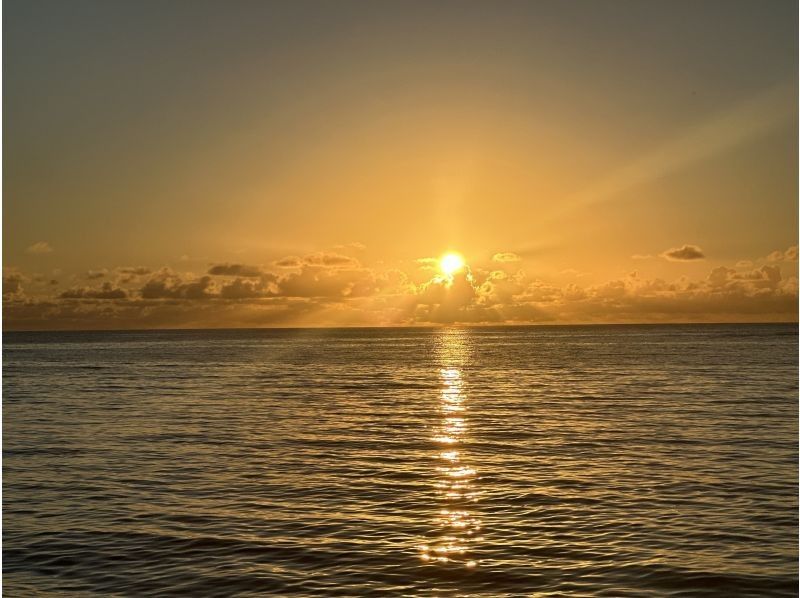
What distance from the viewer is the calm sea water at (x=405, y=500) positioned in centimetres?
1742

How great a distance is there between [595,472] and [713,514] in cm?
651

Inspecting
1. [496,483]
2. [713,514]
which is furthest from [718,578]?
[496,483]

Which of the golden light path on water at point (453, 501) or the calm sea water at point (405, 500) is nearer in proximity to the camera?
the calm sea water at point (405, 500)

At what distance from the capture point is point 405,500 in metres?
24.0

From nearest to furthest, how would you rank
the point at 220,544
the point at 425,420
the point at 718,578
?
the point at 718,578, the point at 220,544, the point at 425,420

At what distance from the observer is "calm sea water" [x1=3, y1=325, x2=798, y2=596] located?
1742 cm

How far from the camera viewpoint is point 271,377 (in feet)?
289

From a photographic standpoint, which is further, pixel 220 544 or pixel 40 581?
pixel 220 544

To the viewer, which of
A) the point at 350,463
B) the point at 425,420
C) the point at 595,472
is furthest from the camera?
the point at 425,420

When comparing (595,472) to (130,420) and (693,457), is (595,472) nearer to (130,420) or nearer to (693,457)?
(693,457)

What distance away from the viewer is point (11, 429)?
140 ft

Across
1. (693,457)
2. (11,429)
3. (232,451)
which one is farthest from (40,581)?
(11,429)

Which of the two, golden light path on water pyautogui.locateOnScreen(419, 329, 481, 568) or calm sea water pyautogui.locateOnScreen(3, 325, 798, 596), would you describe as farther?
golden light path on water pyautogui.locateOnScreen(419, 329, 481, 568)

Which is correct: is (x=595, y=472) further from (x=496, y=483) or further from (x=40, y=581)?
(x=40, y=581)
